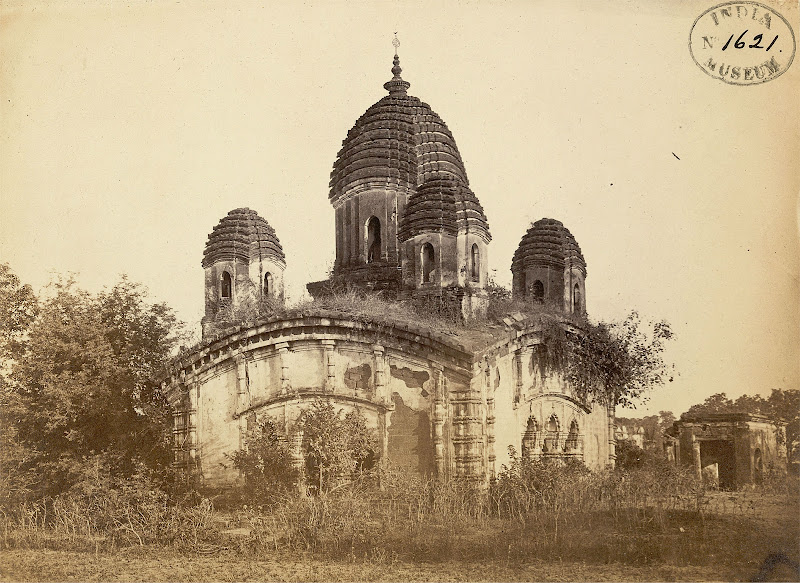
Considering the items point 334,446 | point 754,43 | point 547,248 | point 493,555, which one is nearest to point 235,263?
point 334,446

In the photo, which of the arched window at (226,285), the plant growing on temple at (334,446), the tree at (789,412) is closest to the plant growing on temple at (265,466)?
the plant growing on temple at (334,446)

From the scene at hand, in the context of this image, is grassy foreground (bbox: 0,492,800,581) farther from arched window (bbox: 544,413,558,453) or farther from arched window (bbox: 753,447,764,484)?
arched window (bbox: 544,413,558,453)

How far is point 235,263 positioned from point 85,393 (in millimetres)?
4148

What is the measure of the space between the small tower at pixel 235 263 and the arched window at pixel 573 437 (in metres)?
5.96

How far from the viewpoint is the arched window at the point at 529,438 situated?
46.1 ft

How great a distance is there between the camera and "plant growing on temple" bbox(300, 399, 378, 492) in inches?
506

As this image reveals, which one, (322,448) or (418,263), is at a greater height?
(418,263)

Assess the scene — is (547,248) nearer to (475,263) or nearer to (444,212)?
(475,263)

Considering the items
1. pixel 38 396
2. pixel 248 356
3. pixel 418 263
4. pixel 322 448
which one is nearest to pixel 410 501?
pixel 322 448

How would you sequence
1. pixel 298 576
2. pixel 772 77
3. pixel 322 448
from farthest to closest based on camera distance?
pixel 322 448, pixel 772 77, pixel 298 576

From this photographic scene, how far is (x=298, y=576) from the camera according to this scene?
34.5 ft

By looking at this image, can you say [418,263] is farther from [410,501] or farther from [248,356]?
[410,501]

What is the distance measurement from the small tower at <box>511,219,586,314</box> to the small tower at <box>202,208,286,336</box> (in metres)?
5.03

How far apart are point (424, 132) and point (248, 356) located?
6.42 meters
